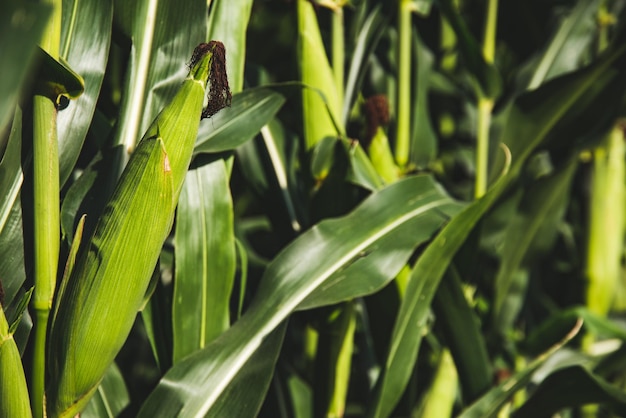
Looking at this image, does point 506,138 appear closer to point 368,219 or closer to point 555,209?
point 555,209

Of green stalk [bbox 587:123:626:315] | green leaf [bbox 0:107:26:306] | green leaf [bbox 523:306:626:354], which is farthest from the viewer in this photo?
green stalk [bbox 587:123:626:315]

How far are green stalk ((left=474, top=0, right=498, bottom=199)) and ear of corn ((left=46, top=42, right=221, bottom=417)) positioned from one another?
0.62 m

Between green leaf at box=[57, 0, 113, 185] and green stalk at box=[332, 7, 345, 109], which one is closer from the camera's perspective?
green leaf at box=[57, 0, 113, 185]

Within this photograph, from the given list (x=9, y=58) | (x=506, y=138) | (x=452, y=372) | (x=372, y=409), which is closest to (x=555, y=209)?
(x=506, y=138)

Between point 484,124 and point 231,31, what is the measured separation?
0.47m

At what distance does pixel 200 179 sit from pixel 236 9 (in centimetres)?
20

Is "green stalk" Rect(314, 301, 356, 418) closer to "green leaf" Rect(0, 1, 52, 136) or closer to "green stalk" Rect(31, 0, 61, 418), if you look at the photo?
"green stalk" Rect(31, 0, 61, 418)

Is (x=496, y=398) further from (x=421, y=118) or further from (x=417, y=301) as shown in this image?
(x=421, y=118)

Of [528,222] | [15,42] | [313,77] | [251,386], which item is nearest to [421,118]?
[528,222]

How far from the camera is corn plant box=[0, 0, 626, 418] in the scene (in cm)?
60

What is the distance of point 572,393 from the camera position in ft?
3.14

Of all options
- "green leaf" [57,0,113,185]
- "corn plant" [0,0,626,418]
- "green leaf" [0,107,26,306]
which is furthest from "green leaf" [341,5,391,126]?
"green leaf" [0,107,26,306]

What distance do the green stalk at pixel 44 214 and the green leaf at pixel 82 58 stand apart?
123 mm

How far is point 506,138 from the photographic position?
1104 millimetres
